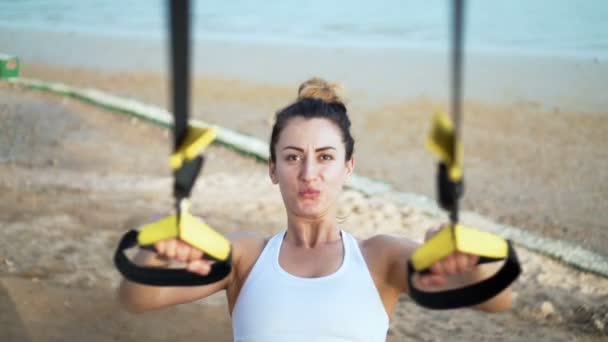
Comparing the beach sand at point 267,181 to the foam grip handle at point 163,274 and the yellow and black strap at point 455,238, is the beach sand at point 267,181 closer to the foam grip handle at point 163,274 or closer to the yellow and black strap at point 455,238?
the foam grip handle at point 163,274

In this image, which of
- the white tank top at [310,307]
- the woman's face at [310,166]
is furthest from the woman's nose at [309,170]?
the white tank top at [310,307]

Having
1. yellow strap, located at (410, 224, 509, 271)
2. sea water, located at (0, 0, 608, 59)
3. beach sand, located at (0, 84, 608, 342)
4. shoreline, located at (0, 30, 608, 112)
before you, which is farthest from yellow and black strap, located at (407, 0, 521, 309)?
sea water, located at (0, 0, 608, 59)

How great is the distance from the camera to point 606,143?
710cm

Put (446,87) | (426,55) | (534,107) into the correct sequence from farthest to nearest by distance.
→ (426,55), (446,87), (534,107)

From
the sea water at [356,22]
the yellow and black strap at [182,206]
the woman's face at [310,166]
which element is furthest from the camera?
the sea water at [356,22]

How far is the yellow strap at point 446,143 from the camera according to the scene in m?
1.48

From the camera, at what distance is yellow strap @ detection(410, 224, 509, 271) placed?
1.62 metres

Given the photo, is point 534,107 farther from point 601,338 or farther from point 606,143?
point 601,338

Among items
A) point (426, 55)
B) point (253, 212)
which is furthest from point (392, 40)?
point (253, 212)

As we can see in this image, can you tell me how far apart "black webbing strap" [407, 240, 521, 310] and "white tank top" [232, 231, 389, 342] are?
1.40 ft

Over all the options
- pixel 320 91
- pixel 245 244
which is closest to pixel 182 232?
pixel 245 244

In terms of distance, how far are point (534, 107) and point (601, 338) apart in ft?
17.3

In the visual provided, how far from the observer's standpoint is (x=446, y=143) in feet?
4.90

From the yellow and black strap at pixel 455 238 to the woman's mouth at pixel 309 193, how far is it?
53 cm
